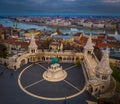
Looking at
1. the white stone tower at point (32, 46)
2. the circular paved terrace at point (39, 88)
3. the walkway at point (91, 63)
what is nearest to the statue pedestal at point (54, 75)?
the circular paved terrace at point (39, 88)

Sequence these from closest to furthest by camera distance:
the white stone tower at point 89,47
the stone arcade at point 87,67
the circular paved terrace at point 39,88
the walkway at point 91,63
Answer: the circular paved terrace at point 39,88
the stone arcade at point 87,67
the walkway at point 91,63
the white stone tower at point 89,47

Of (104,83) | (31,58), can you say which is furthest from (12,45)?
(104,83)

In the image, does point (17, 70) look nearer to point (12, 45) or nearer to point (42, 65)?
point (42, 65)

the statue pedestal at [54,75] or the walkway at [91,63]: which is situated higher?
the walkway at [91,63]

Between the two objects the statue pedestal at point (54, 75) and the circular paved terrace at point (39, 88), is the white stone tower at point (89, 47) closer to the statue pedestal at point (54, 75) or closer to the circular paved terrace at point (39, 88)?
the circular paved terrace at point (39, 88)

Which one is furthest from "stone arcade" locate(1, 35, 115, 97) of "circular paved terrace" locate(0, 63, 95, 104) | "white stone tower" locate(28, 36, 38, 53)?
"circular paved terrace" locate(0, 63, 95, 104)
